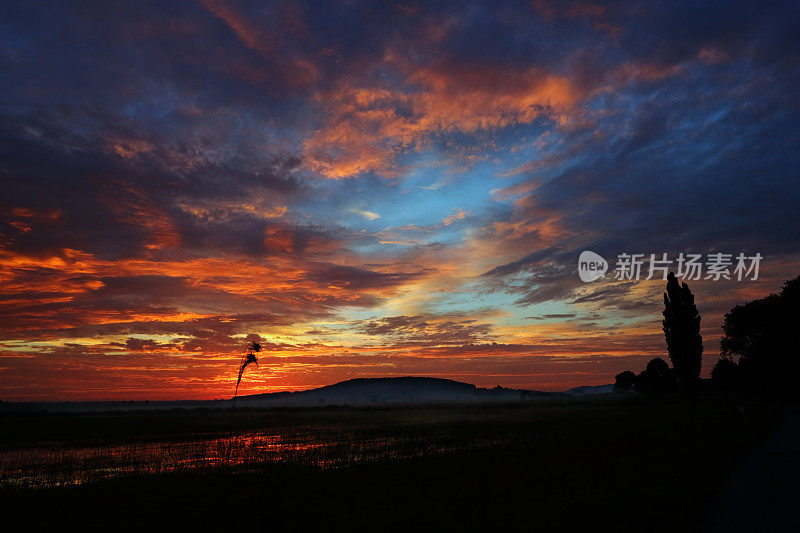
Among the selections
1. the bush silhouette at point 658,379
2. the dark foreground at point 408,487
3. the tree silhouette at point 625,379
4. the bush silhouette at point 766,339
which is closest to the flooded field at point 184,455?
the dark foreground at point 408,487

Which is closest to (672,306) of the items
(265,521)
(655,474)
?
(655,474)

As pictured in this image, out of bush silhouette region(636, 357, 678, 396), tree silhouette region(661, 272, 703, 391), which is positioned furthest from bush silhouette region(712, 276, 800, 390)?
bush silhouette region(636, 357, 678, 396)

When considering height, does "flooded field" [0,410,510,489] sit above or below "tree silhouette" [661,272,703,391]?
below

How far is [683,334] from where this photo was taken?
67.0 m

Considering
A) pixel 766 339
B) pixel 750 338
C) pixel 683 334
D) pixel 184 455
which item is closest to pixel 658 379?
→ pixel 750 338

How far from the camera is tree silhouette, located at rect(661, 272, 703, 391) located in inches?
2618

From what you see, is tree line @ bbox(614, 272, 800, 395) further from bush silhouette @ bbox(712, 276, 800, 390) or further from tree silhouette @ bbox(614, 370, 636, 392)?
tree silhouette @ bbox(614, 370, 636, 392)

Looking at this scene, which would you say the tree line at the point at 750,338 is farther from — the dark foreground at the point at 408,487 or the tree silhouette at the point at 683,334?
the dark foreground at the point at 408,487

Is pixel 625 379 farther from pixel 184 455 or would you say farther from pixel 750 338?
pixel 184 455

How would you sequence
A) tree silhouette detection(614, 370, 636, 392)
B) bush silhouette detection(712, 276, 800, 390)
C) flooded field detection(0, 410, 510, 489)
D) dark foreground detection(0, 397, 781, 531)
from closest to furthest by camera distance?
1. dark foreground detection(0, 397, 781, 531)
2. flooded field detection(0, 410, 510, 489)
3. bush silhouette detection(712, 276, 800, 390)
4. tree silhouette detection(614, 370, 636, 392)

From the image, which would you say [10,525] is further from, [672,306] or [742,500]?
[672,306]

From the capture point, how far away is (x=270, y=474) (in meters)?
21.0

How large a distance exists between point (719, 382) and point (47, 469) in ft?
406

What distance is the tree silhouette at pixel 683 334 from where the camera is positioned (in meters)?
66.5
